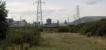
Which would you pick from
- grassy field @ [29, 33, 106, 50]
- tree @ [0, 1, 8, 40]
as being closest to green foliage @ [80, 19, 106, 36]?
grassy field @ [29, 33, 106, 50]

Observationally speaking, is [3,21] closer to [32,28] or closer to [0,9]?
[0,9]

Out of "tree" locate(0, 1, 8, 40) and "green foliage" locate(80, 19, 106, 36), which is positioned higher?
"tree" locate(0, 1, 8, 40)

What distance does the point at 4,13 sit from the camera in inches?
1238

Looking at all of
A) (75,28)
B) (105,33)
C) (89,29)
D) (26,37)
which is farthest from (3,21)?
(75,28)

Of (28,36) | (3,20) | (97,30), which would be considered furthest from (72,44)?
(97,30)

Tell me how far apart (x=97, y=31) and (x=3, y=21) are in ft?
86.7

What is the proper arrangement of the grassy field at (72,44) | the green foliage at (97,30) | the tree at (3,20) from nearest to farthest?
the grassy field at (72,44) < the tree at (3,20) < the green foliage at (97,30)

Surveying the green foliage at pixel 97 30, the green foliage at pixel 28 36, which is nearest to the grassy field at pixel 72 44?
the green foliage at pixel 28 36

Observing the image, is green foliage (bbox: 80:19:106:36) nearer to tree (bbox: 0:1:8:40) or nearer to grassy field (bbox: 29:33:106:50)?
grassy field (bbox: 29:33:106:50)

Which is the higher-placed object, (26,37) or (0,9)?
(0,9)

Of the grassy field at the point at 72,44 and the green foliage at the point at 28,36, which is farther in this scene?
the green foliage at the point at 28,36

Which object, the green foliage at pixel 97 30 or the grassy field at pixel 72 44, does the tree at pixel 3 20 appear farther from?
the green foliage at pixel 97 30

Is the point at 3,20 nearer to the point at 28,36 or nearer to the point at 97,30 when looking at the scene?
the point at 28,36

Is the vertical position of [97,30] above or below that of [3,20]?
below
